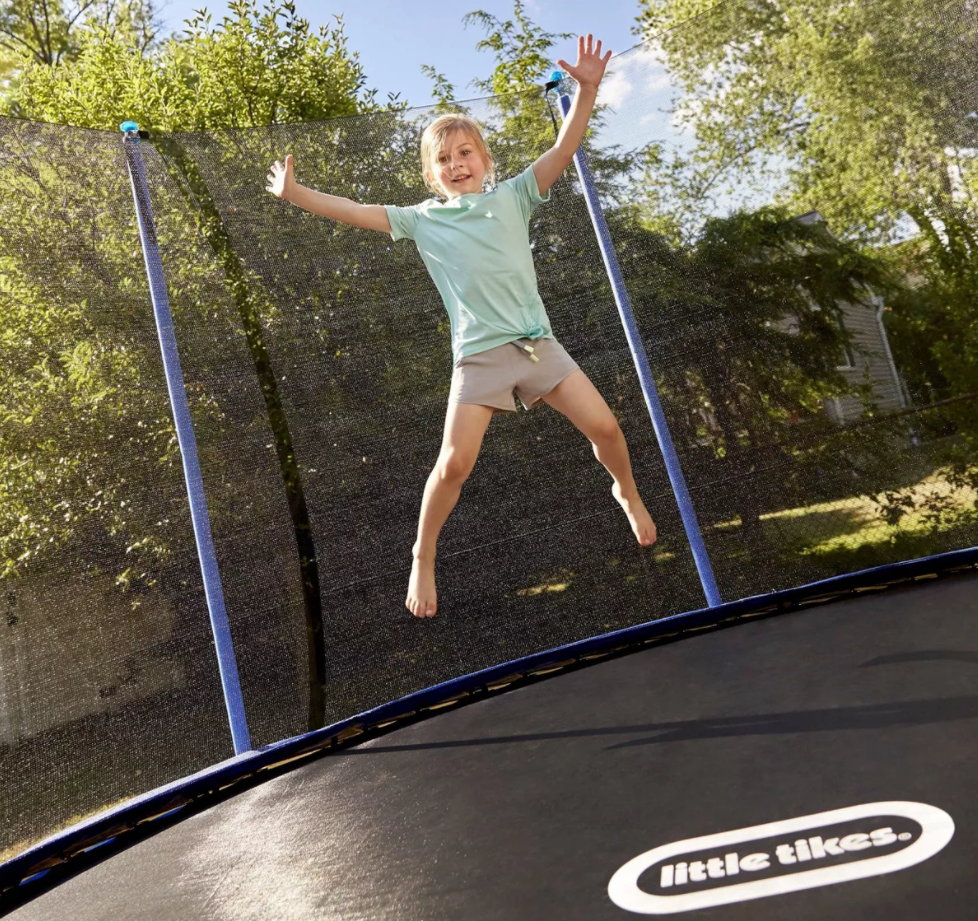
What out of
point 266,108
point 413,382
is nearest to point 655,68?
point 413,382

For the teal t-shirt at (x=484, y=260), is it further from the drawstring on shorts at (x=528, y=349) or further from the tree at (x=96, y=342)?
the tree at (x=96, y=342)

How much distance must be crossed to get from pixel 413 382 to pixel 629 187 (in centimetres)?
83

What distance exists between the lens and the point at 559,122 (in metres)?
2.71

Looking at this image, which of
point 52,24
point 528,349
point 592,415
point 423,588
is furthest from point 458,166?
point 52,24

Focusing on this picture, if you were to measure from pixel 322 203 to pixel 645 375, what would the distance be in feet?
3.32

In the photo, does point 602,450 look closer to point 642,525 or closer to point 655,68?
point 642,525

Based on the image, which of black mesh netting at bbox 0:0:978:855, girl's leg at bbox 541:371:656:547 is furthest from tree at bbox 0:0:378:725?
girl's leg at bbox 541:371:656:547

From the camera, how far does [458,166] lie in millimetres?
2107

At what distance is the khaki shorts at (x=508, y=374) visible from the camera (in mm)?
1975

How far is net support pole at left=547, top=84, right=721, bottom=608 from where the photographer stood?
2.51m

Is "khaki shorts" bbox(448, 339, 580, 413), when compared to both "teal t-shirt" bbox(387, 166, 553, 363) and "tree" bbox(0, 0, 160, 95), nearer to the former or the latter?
"teal t-shirt" bbox(387, 166, 553, 363)

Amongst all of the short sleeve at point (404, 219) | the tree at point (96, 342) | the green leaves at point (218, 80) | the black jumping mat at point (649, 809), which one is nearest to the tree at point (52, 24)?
the green leaves at point (218, 80)

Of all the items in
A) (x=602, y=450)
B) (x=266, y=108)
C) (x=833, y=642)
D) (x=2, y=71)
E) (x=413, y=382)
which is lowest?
(x=833, y=642)

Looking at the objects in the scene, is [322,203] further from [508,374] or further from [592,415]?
[592,415]
